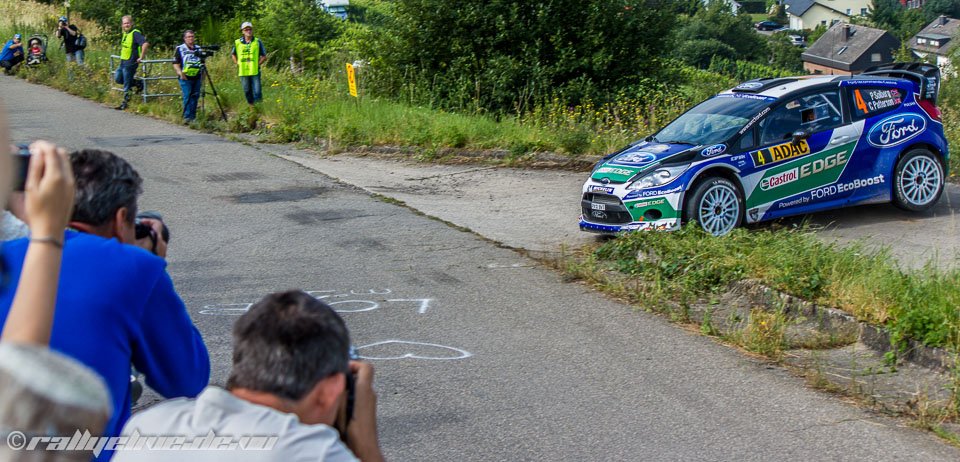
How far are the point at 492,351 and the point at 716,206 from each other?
4673 millimetres

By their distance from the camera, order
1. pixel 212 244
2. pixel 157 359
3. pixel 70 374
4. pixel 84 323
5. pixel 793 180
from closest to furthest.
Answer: pixel 70 374
pixel 84 323
pixel 157 359
pixel 212 244
pixel 793 180

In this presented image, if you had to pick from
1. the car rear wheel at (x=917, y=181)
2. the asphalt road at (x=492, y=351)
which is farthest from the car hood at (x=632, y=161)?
the car rear wheel at (x=917, y=181)

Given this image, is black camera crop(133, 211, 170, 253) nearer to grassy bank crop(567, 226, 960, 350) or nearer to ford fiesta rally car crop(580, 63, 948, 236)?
grassy bank crop(567, 226, 960, 350)

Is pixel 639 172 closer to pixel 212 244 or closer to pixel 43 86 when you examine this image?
pixel 212 244

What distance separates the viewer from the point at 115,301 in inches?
132

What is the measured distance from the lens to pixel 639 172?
38.3 feet

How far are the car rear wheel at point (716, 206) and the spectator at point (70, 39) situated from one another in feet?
69.0

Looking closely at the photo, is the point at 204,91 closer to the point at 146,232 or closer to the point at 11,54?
the point at 11,54

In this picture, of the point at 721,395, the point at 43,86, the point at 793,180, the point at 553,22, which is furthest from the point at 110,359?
the point at 43,86

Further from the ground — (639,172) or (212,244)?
(639,172)

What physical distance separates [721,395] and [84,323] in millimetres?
4593

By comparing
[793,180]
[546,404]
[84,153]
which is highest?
[84,153]

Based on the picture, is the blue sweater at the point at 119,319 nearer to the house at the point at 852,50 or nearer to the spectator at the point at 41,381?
the spectator at the point at 41,381

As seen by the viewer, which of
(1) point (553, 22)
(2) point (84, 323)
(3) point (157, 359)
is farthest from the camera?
(1) point (553, 22)
